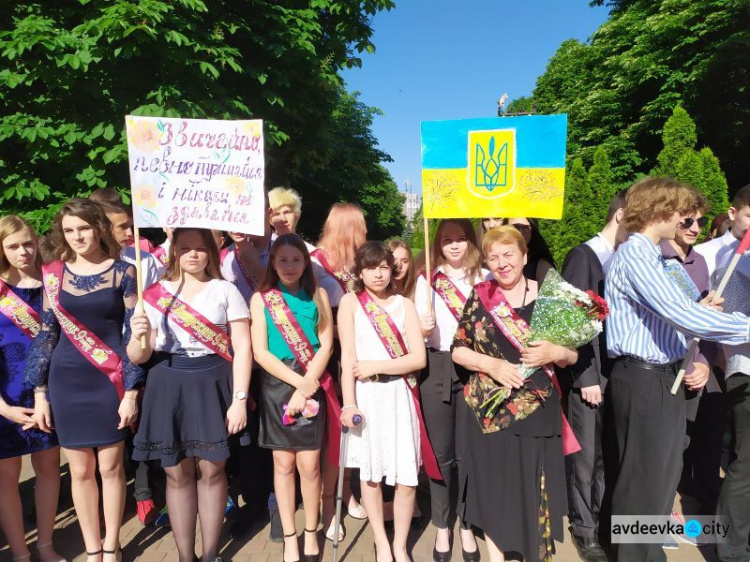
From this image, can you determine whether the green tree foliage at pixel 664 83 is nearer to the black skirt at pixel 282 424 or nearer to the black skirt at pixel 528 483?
the black skirt at pixel 528 483

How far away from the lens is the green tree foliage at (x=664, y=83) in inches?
660

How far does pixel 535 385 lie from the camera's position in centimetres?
292

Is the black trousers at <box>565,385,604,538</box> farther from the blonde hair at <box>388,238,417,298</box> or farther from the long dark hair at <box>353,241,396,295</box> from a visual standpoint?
the long dark hair at <box>353,241,396,295</box>

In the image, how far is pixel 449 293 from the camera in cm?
351

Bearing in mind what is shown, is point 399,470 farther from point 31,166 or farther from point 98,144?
point 31,166

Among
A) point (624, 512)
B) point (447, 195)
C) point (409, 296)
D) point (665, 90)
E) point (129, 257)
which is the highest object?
point (665, 90)

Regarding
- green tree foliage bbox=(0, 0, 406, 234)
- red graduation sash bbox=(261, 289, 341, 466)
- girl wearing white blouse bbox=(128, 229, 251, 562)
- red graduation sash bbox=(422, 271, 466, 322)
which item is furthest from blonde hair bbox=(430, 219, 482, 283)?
green tree foliage bbox=(0, 0, 406, 234)

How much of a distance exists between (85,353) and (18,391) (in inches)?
23.3

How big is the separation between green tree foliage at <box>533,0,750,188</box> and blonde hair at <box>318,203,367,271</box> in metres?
16.9

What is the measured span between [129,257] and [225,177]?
1.12m

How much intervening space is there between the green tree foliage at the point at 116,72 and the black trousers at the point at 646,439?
527cm

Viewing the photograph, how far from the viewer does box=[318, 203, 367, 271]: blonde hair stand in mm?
4195

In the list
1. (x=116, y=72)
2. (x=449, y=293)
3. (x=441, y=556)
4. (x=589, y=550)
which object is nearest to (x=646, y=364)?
(x=449, y=293)

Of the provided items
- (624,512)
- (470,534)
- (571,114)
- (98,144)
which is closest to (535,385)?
(624,512)
